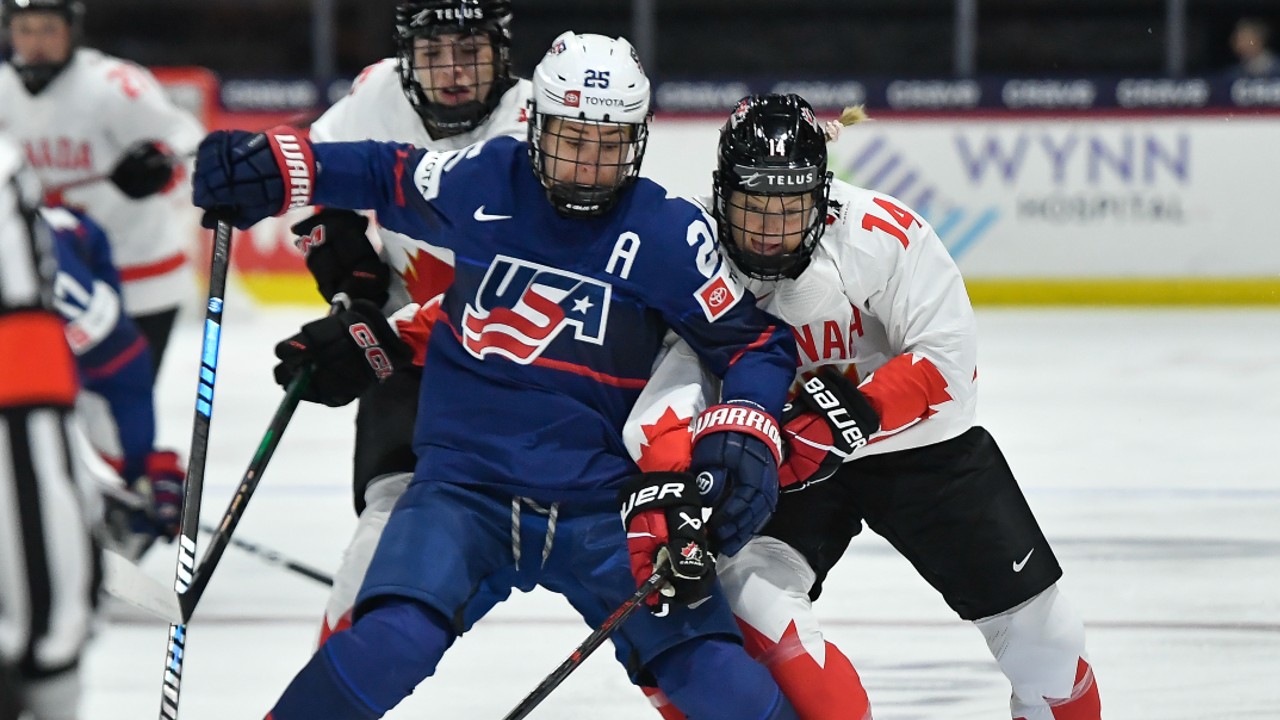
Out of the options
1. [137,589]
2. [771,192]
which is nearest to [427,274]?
[771,192]

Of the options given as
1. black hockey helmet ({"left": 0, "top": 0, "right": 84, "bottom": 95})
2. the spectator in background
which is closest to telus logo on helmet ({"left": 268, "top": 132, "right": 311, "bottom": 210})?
black hockey helmet ({"left": 0, "top": 0, "right": 84, "bottom": 95})

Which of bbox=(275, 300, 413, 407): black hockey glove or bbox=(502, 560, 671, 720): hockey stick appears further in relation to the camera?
bbox=(275, 300, 413, 407): black hockey glove

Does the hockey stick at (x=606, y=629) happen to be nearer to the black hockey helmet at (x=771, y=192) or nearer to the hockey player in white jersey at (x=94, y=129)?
the black hockey helmet at (x=771, y=192)

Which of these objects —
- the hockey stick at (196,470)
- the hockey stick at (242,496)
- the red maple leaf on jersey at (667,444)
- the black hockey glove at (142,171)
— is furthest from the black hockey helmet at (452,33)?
the black hockey glove at (142,171)

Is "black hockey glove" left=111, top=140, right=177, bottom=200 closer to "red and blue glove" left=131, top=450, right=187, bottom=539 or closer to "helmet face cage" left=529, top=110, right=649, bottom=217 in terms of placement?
"red and blue glove" left=131, top=450, right=187, bottom=539

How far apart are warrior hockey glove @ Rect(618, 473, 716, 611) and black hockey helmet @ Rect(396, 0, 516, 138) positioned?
0.88 meters

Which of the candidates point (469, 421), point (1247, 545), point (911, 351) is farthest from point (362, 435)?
point (1247, 545)

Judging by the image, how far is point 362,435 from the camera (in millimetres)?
2824

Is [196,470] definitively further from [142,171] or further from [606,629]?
[142,171]

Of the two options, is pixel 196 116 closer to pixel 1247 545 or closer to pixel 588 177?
pixel 1247 545

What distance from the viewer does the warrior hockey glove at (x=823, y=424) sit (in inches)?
94.3

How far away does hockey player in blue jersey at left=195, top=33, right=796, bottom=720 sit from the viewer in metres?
2.25

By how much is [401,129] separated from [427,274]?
279 mm

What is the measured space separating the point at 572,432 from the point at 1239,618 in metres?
1.81
